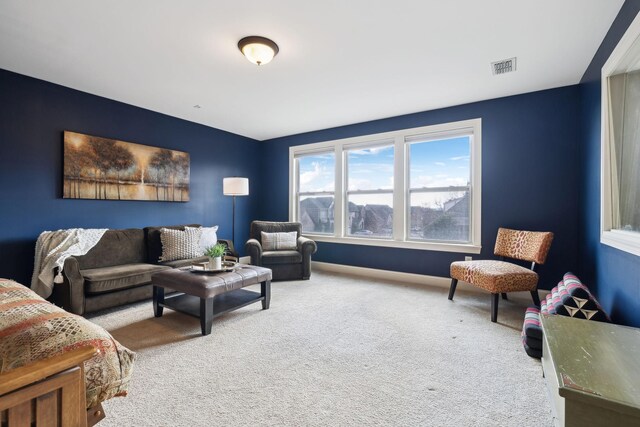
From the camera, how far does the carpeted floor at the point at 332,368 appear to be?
4.98ft

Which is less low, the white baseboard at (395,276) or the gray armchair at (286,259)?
the gray armchair at (286,259)

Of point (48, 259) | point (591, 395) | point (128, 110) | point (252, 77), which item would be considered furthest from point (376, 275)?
point (128, 110)

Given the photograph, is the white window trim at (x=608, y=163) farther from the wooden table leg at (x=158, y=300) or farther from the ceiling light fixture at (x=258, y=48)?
the wooden table leg at (x=158, y=300)

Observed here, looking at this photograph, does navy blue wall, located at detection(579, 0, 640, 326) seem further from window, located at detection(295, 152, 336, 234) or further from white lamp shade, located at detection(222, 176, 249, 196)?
white lamp shade, located at detection(222, 176, 249, 196)

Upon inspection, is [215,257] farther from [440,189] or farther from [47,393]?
[440,189]

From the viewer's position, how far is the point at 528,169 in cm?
349

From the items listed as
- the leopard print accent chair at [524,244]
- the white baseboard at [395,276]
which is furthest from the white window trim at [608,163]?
the white baseboard at [395,276]

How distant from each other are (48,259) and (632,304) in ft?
15.8

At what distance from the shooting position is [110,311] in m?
3.02

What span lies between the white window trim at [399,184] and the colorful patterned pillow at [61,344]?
12.5ft

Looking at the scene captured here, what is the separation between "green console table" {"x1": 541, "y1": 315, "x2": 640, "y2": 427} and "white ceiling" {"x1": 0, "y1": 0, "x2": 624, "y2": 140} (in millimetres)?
2119

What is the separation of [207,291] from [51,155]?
2673 millimetres

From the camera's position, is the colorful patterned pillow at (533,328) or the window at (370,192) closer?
the colorful patterned pillow at (533,328)

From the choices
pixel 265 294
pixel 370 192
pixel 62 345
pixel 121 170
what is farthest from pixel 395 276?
pixel 121 170
